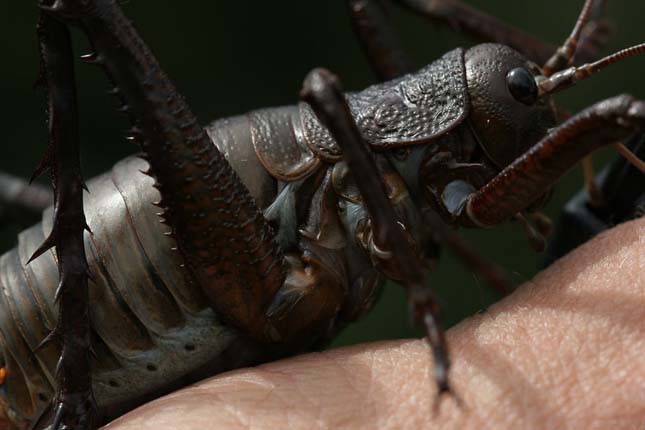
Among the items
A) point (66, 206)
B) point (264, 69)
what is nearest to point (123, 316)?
point (66, 206)

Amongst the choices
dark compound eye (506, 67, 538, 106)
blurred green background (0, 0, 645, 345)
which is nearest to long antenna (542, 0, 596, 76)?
dark compound eye (506, 67, 538, 106)

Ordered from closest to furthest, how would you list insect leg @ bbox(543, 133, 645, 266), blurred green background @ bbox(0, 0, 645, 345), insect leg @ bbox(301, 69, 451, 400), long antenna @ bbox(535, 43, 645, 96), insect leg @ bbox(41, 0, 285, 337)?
insect leg @ bbox(301, 69, 451, 400) → insect leg @ bbox(41, 0, 285, 337) → long antenna @ bbox(535, 43, 645, 96) → insect leg @ bbox(543, 133, 645, 266) → blurred green background @ bbox(0, 0, 645, 345)

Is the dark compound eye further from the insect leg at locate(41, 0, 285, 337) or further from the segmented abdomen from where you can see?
the segmented abdomen

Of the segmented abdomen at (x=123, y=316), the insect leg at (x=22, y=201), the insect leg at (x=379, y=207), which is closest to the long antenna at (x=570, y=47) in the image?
the insect leg at (x=379, y=207)

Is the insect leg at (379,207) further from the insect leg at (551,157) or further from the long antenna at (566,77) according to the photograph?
the long antenna at (566,77)

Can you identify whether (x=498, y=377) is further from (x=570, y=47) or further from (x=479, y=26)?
(x=479, y=26)

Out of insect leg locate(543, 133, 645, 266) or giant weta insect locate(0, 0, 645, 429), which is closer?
giant weta insect locate(0, 0, 645, 429)
